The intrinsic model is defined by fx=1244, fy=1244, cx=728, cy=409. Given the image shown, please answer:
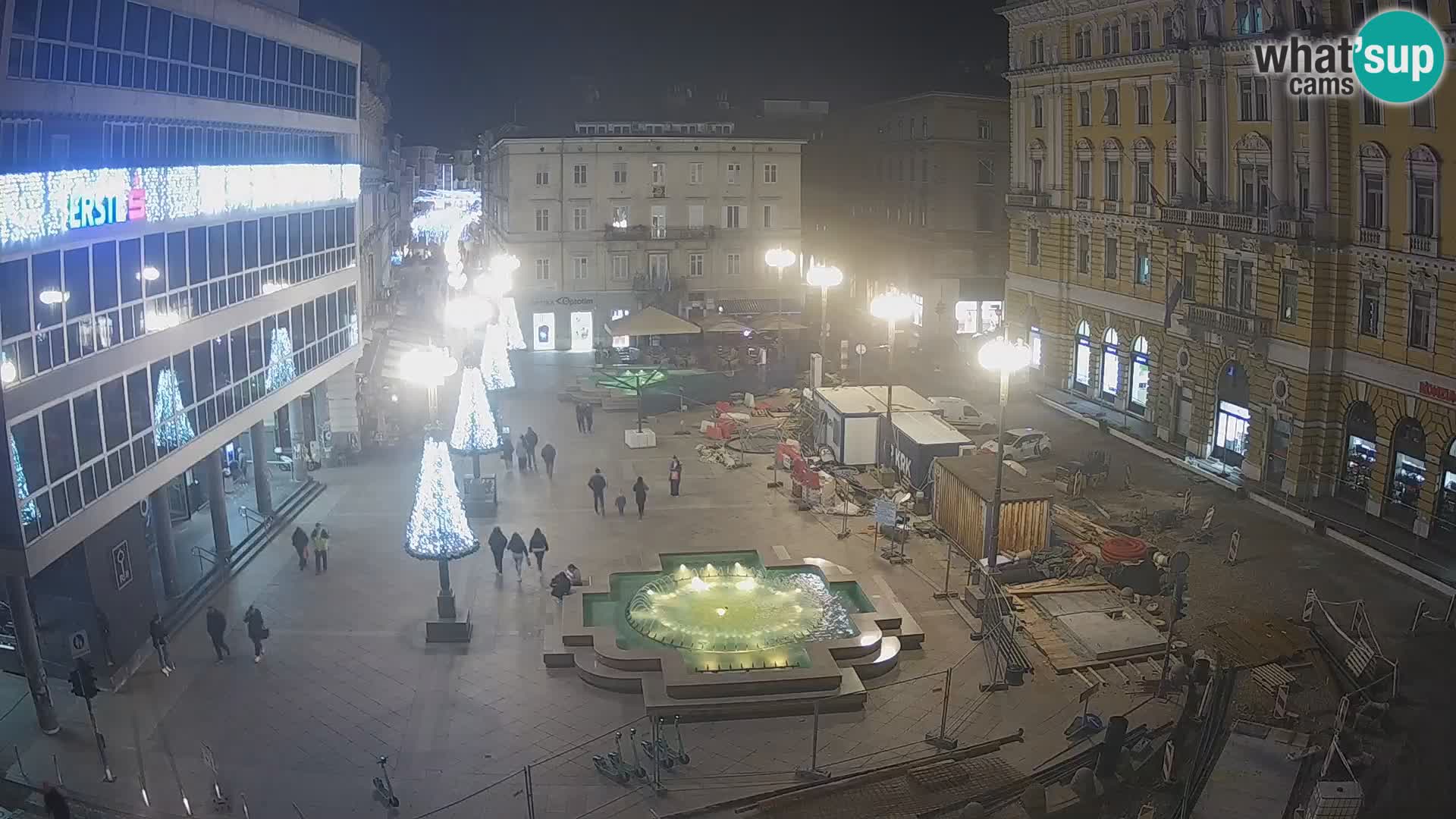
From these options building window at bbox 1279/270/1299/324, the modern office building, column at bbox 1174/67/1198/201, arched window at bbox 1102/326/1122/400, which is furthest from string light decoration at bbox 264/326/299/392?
arched window at bbox 1102/326/1122/400

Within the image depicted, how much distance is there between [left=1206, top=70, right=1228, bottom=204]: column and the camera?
40812 millimetres

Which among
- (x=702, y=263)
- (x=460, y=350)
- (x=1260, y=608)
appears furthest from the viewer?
(x=702, y=263)

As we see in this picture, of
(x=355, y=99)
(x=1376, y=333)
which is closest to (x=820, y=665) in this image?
(x=1376, y=333)

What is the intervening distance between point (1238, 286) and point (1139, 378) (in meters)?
7.37

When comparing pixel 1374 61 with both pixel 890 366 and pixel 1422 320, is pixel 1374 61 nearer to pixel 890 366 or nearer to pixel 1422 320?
pixel 1422 320

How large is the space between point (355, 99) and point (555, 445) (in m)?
13.3

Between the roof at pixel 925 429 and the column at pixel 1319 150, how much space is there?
12229mm

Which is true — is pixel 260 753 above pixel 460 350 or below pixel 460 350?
below

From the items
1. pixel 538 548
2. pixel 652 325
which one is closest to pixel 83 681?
pixel 538 548

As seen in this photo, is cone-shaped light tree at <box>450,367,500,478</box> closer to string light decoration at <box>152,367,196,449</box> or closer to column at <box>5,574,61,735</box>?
string light decoration at <box>152,367,196,449</box>

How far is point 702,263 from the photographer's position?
2675 inches

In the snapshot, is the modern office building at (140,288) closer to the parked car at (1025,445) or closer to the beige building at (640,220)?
the parked car at (1025,445)

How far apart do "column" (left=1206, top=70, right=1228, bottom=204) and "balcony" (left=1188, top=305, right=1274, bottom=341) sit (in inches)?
148

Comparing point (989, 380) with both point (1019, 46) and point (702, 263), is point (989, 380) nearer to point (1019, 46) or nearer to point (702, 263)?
point (1019, 46)
